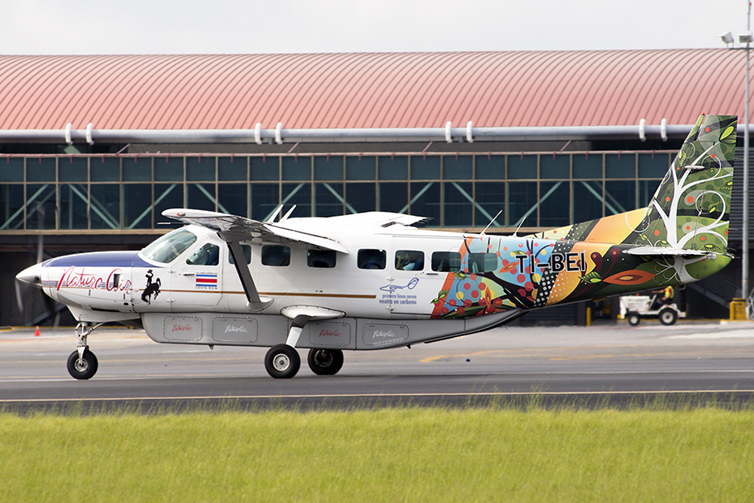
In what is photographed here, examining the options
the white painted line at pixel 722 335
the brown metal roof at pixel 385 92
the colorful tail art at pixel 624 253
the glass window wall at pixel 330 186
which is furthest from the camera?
A: the brown metal roof at pixel 385 92

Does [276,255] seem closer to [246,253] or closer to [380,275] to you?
[246,253]

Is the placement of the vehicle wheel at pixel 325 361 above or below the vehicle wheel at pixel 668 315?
above

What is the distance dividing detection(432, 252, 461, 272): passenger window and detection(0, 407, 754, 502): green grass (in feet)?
19.3

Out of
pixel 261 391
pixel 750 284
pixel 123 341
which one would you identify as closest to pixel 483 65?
pixel 750 284

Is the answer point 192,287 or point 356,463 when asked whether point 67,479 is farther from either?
point 192,287

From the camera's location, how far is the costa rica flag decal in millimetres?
17500

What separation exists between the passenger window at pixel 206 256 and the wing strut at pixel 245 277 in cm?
46

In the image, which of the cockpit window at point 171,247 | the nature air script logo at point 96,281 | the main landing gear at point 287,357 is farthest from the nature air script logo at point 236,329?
the nature air script logo at point 96,281

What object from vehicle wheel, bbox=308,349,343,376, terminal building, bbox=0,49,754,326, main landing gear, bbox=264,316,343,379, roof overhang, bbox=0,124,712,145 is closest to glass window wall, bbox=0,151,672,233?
terminal building, bbox=0,49,754,326

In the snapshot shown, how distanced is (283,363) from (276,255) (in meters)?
2.26

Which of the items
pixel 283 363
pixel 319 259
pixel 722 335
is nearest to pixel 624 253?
pixel 319 259

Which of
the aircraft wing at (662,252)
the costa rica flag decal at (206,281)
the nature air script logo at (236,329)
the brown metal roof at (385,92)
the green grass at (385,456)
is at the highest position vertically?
the brown metal roof at (385,92)

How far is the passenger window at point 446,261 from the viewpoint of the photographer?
1723 cm

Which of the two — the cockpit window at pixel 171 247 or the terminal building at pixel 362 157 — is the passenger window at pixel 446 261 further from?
the terminal building at pixel 362 157
